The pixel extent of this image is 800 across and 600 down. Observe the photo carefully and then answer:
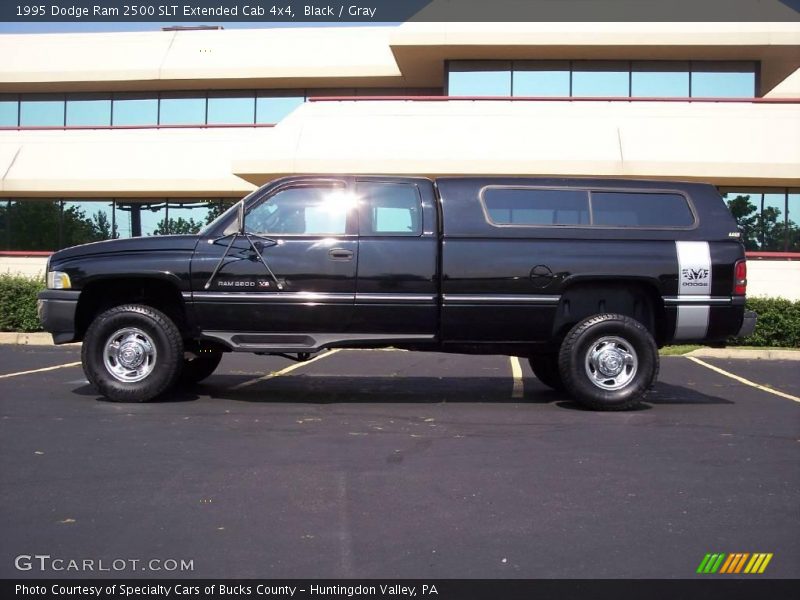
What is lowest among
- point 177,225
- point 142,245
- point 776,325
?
point 776,325

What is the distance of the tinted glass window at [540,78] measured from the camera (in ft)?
72.6

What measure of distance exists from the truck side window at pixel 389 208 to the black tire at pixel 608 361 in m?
1.80

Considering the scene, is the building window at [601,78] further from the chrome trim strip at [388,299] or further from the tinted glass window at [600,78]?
the chrome trim strip at [388,299]

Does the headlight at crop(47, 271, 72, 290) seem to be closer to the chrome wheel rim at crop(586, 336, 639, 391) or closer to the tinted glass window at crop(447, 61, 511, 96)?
the chrome wheel rim at crop(586, 336, 639, 391)

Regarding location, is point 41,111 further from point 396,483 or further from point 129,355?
point 396,483

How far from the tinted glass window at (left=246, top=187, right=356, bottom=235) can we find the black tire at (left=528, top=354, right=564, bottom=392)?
2656 millimetres

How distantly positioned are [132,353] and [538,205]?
4.09 metres

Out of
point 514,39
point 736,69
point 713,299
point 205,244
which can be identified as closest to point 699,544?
point 713,299

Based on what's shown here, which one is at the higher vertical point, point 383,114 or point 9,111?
point 9,111

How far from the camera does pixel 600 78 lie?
2228cm

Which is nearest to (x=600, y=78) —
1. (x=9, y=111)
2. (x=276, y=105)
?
(x=276, y=105)

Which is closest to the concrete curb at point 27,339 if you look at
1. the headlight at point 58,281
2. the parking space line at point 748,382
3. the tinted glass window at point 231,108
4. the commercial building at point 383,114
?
the commercial building at point 383,114

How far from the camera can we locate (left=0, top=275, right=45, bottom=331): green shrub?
53.0 feet

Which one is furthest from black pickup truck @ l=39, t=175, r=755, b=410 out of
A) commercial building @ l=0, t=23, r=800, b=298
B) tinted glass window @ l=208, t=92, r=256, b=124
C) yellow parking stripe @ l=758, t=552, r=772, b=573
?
tinted glass window @ l=208, t=92, r=256, b=124
